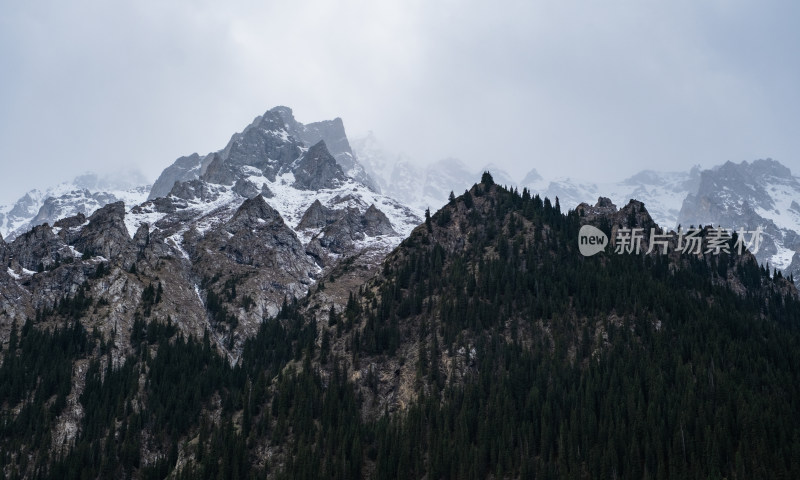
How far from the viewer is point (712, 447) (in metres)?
119

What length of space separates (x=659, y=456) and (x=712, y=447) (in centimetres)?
938

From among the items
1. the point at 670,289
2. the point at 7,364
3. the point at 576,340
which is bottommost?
the point at 7,364

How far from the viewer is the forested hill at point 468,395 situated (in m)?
129

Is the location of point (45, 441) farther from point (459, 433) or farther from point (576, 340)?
point (576, 340)

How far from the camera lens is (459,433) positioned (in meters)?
144

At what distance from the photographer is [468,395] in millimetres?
154875

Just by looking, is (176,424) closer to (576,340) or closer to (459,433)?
(459,433)

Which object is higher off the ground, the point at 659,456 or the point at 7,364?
the point at 7,364

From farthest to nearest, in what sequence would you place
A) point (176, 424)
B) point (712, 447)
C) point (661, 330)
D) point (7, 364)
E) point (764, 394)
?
point (7, 364)
point (176, 424)
point (661, 330)
point (764, 394)
point (712, 447)

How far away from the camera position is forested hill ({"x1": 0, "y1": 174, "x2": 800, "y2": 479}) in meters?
129

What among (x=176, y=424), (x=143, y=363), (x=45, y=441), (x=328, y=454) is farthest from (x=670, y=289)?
(x=45, y=441)

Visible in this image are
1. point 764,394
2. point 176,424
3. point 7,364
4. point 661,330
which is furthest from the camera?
point 7,364

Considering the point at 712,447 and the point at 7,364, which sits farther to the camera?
the point at 7,364

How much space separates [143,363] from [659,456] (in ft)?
478
